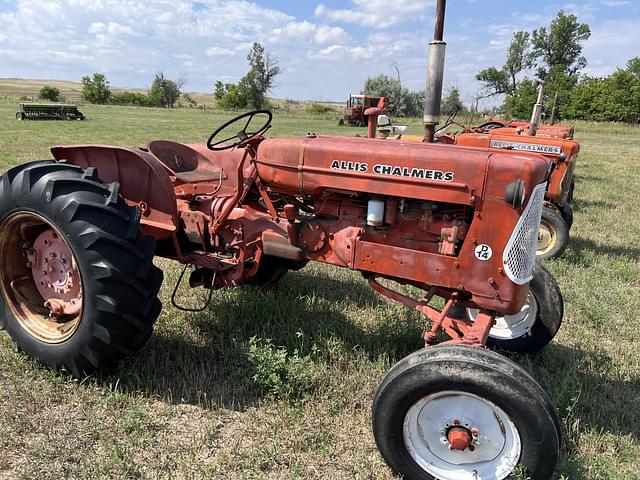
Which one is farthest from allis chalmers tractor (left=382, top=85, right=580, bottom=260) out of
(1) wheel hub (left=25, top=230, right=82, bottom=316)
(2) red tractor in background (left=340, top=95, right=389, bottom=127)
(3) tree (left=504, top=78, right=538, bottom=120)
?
(3) tree (left=504, top=78, right=538, bottom=120)

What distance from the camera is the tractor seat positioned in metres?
3.76

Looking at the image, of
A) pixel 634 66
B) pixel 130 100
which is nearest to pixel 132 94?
pixel 130 100

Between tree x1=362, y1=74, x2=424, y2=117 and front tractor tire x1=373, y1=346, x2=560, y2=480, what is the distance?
43557mm

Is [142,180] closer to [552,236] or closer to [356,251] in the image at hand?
[356,251]

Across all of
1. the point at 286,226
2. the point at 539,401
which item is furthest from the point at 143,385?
the point at 539,401

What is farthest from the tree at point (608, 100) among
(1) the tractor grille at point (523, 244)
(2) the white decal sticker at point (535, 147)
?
(1) the tractor grille at point (523, 244)

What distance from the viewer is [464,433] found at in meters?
2.28

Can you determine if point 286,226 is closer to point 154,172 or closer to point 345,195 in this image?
point 345,195

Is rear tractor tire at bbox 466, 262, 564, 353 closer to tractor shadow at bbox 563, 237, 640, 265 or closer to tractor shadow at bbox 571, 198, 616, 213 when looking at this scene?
tractor shadow at bbox 563, 237, 640, 265

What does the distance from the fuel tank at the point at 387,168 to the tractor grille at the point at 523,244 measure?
122 millimetres

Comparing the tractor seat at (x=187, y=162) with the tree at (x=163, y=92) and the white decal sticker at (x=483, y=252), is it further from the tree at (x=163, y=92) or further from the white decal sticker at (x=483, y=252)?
the tree at (x=163, y=92)

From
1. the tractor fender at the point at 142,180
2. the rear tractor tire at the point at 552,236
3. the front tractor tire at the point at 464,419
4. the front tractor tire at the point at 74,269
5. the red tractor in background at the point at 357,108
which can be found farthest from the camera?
the red tractor in background at the point at 357,108

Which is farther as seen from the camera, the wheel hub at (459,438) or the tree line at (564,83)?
the tree line at (564,83)

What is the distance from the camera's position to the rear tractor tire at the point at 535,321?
3344mm
